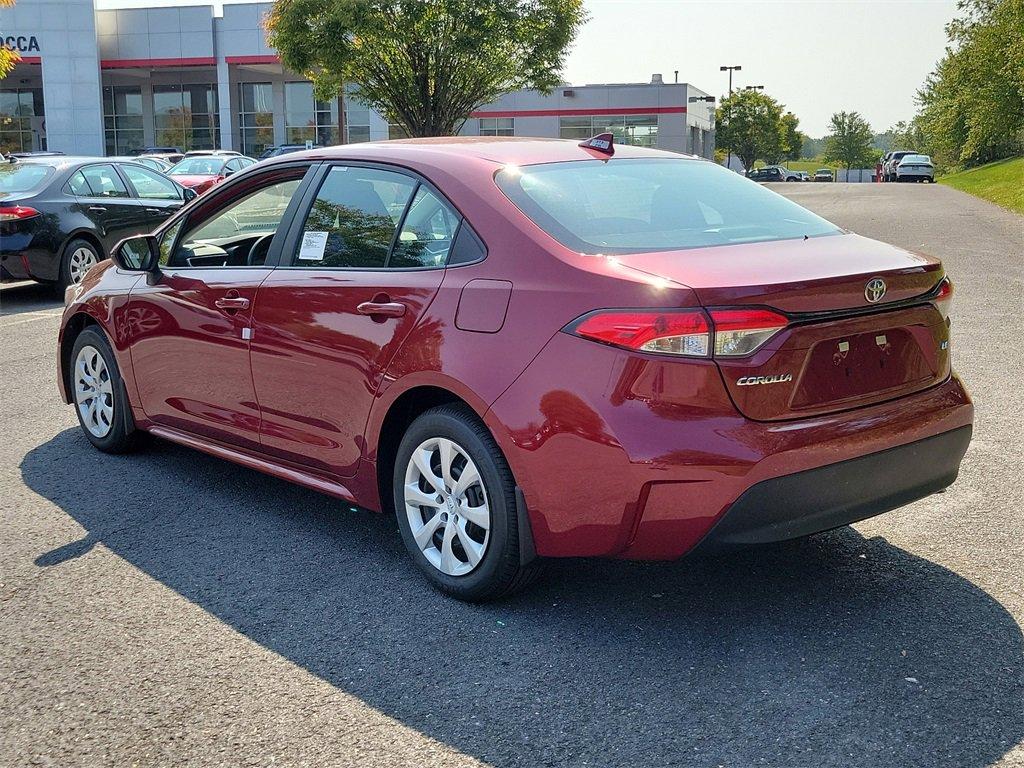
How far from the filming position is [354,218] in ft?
14.9

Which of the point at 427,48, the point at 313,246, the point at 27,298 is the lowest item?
the point at 27,298

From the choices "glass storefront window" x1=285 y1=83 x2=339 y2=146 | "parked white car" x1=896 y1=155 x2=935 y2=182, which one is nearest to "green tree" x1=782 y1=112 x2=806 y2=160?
"parked white car" x1=896 y1=155 x2=935 y2=182

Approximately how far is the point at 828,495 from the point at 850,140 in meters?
143

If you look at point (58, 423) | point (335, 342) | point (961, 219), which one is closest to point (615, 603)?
point (335, 342)

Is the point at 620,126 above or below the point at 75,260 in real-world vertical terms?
above

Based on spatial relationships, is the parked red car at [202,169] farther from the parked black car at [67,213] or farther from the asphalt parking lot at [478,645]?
the asphalt parking lot at [478,645]

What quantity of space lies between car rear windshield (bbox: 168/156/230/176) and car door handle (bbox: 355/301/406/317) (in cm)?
2355

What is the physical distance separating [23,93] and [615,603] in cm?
6364

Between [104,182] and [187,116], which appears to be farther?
[187,116]

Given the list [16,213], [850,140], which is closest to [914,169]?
[16,213]

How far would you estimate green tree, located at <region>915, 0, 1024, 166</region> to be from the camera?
47375 millimetres

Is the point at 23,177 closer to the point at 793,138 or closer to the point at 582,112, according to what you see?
the point at 582,112

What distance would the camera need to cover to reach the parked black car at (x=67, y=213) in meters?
12.2

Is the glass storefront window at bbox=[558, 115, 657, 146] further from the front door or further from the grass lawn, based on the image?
the front door
